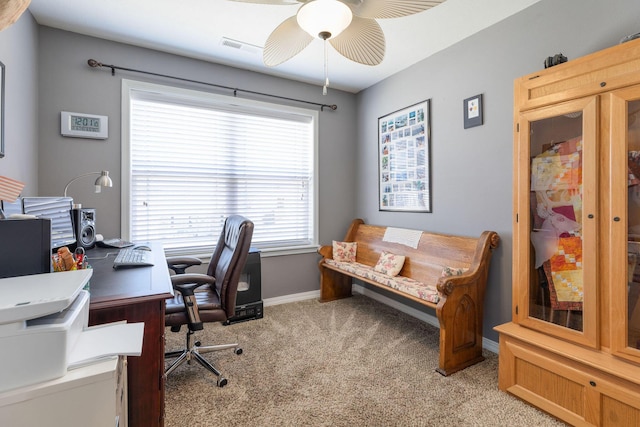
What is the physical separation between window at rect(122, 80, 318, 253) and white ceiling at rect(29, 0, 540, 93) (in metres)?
0.42

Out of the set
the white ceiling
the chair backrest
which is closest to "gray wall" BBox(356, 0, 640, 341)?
the white ceiling

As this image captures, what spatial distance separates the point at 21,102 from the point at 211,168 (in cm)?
144

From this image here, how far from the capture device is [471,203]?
258 cm

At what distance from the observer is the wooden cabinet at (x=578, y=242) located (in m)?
1.47

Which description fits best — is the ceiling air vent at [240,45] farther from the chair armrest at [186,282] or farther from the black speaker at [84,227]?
the chair armrest at [186,282]

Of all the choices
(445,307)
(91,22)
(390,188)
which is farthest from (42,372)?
(390,188)

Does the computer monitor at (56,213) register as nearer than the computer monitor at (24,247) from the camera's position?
No

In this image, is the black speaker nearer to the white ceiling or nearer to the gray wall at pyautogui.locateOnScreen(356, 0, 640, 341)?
the white ceiling

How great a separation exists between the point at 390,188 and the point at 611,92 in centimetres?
205

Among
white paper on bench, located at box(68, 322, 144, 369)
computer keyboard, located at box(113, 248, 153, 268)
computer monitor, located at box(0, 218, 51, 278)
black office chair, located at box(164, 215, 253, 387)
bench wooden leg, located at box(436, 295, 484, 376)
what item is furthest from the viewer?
bench wooden leg, located at box(436, 295, 484, 376)

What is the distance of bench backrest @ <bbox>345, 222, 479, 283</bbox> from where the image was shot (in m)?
2.47

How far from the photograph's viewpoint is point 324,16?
4.14ft

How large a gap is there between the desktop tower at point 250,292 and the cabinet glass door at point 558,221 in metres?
2.24

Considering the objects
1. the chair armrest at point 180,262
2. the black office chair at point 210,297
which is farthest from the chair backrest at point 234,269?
the chair armrest at point 180,262
